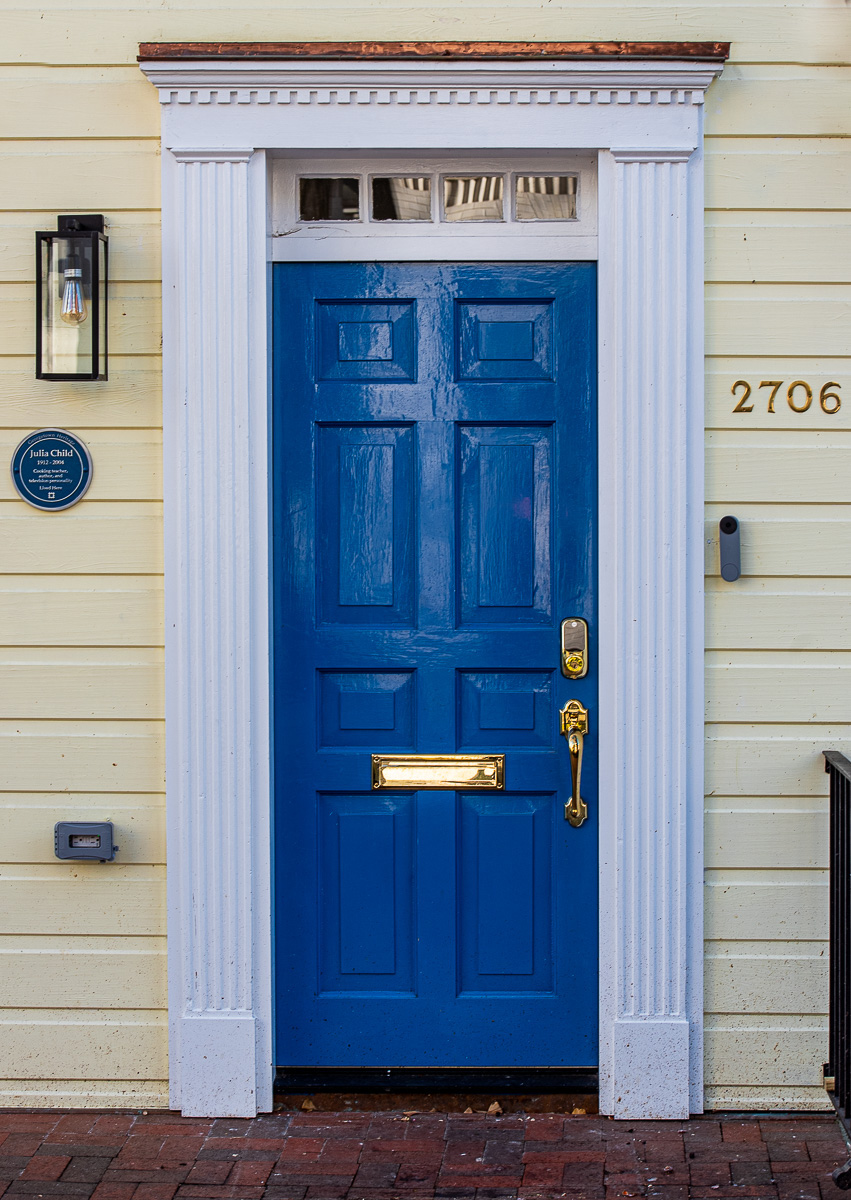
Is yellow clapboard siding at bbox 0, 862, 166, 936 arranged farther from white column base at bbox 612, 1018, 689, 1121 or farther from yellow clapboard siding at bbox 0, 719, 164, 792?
white column base at bbox 612, 1018, 689, 1121

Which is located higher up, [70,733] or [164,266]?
[164,266]

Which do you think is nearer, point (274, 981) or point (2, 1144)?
point (2, 1144)

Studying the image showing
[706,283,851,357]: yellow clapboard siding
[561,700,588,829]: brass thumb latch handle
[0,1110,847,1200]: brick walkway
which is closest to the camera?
[0,1110,847,1200]: brick walkway

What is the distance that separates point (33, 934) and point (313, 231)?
2.27 m

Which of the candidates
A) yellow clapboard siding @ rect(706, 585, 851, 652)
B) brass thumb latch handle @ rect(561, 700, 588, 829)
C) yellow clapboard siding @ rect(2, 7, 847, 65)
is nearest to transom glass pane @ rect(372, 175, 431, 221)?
yellow clapboard siding @ rect(2, 7, 847, 65)

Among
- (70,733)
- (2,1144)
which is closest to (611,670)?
(70,733)

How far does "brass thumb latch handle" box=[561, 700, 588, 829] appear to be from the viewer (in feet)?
11.3

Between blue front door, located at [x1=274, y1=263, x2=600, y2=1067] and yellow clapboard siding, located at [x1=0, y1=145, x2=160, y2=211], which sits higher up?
yellow clapboard siding, located at [x1=0, y1=145, x2=160, y2=211]

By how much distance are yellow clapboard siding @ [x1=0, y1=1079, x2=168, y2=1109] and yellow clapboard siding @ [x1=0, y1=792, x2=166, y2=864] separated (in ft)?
2.20

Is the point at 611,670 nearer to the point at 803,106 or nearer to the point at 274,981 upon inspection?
the point at 274,981

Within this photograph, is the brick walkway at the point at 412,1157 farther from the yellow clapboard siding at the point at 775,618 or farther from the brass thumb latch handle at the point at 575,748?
the yellow clapboard siding at the point at 775,618

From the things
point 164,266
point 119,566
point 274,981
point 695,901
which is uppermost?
point 164,266

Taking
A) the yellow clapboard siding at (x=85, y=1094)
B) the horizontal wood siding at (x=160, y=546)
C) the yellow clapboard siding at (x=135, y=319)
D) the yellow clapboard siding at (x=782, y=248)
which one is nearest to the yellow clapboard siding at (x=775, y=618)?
the horizontal wood siding at (x=160, y=546)

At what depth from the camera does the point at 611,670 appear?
3.37 metres
